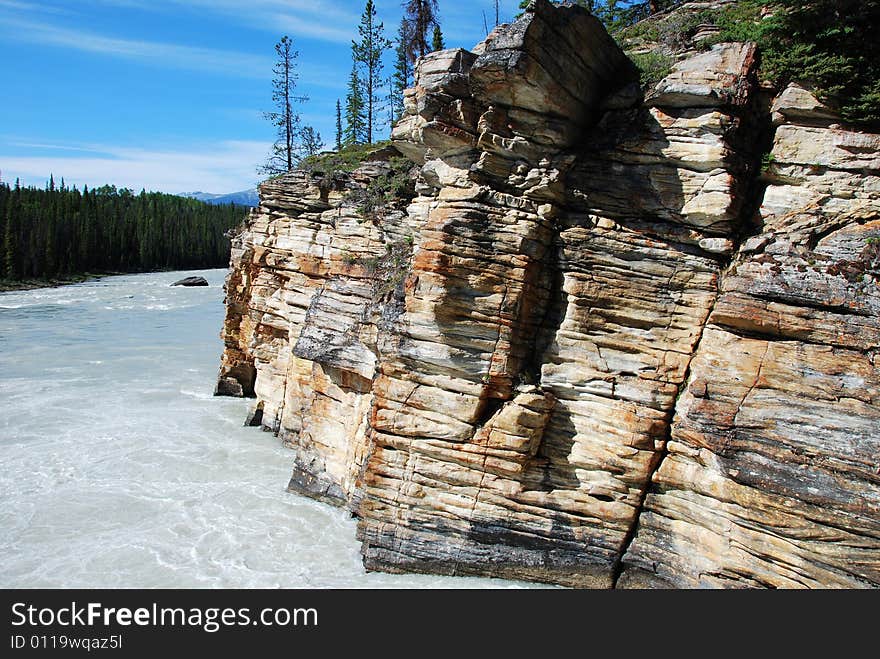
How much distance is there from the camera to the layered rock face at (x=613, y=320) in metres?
10.5

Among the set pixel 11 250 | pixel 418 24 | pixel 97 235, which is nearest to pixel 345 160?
pixel 418 24

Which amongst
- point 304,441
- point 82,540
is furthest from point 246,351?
point 82,540

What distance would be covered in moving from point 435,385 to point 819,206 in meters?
8.88

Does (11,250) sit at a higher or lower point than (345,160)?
lower

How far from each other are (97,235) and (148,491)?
8784 cm

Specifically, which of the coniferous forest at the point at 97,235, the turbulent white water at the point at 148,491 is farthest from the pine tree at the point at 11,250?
the turbulent white water at the point at 148,491

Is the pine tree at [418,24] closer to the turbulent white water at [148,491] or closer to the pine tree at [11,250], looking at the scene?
the turbulent white water at [148,491]

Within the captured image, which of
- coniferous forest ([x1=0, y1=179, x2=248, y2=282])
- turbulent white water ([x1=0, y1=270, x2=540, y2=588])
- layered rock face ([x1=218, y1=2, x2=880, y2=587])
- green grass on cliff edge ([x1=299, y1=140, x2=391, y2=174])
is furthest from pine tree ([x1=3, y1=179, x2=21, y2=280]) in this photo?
layered rock face ([x1=218, y1=2, x2=880, y2=587])

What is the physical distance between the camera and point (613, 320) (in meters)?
12.2

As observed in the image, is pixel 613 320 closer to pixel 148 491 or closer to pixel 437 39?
pixel 148 491

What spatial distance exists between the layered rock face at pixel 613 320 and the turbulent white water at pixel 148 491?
259 cm

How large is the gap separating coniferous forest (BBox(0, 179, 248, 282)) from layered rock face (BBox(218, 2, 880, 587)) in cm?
5712
